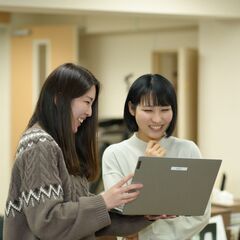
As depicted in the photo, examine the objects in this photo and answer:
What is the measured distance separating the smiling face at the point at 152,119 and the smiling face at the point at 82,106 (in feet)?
1.44

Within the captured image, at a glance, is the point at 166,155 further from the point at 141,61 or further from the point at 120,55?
the point at 120,55

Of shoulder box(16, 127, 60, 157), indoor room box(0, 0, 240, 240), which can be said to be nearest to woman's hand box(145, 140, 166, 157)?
shoulder box(16, 127, 60, 157)

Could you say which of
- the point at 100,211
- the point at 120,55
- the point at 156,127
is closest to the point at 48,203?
the point at 100,211

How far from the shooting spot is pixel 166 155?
1981mm

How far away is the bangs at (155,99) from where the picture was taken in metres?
1.99

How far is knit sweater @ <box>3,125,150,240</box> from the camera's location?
4.67 ft

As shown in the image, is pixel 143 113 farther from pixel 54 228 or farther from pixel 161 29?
pixel 161 29

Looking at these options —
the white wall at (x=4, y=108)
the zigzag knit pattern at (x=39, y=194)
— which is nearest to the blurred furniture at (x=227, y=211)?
the zigzag knit pattern at (x=39, y=194)

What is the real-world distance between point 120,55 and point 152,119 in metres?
3.32

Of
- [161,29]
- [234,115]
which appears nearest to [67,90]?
[234,115]

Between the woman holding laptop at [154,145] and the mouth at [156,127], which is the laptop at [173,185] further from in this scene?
the mouth at [156,127]

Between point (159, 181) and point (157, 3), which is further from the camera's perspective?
point (157, 3)

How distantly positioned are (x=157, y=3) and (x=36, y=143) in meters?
2.26

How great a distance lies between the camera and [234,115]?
394cm
